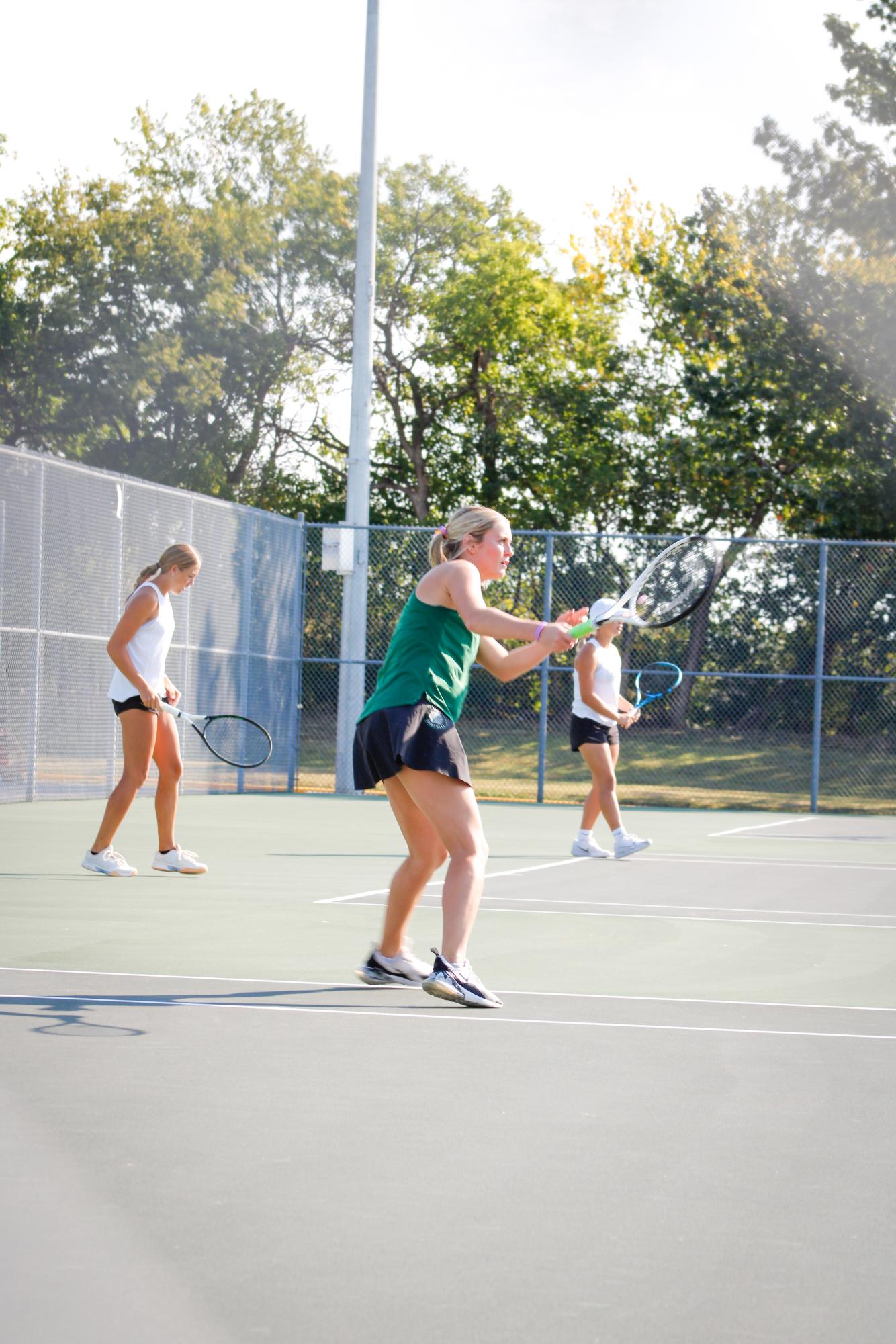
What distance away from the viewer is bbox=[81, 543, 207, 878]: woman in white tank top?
28.9ft

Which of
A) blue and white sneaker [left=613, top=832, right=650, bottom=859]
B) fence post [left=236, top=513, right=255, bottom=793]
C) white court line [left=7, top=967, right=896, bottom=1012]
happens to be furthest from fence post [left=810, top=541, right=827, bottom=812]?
white court line [left=7, top=967, right=896, bottom=1012]

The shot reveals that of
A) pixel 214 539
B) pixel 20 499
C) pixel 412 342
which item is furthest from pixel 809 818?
pixel 412 342

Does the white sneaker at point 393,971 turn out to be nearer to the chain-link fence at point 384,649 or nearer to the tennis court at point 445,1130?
the tennis court at point 445,1130

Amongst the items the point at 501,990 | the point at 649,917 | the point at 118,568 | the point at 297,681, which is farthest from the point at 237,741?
the point at 501,990

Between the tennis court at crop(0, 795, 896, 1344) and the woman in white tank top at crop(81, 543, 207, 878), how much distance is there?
2.50 ft

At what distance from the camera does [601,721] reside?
38.3ft

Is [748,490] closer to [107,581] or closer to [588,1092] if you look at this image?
[107,581]

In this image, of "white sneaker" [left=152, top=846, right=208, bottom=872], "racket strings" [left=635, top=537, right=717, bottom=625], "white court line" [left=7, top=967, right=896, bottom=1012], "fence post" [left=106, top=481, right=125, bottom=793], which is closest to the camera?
"white court line" [left=7, top=967, right=896, bottom=1012]

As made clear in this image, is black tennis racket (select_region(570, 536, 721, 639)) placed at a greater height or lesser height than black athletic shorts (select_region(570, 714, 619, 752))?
greater

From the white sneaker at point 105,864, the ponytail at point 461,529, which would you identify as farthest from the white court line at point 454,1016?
the white sneaker at point 105,864

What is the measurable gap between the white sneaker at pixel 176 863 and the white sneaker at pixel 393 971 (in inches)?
142

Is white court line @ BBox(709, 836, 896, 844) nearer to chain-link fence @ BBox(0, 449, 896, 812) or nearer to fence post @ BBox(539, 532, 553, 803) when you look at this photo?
chain-link fence @ BBox(0, 449, 896, 812)

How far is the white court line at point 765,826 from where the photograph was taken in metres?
15.5

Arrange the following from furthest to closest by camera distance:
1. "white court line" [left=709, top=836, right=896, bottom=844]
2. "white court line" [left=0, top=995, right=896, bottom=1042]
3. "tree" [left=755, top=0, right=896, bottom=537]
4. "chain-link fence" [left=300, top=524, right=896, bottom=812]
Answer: "tree" [left=755, top=0, right=896, bottom=537] → "chain-link fence" [left=300, top=524, right=896, bottom=812] → "white court line" [left=709, top=836, right=896, bottom=844] → "white court line" [left=0, top=995, right=896, bottom=1042]
